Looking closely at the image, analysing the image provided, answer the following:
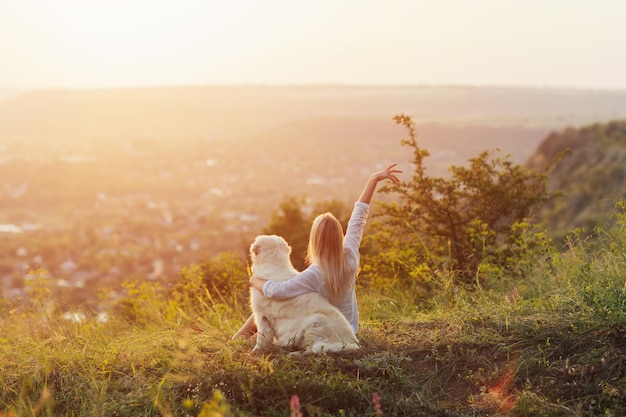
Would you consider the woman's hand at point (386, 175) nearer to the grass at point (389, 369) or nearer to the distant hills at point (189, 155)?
the grass at point (389, 369)

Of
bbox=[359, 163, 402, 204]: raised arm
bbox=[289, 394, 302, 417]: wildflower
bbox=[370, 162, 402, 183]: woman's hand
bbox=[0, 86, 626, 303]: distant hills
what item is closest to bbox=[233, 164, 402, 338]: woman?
bbox=[359, 163, 402, 204]: raised arm

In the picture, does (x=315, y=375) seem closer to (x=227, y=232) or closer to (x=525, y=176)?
(x=525, y=176)

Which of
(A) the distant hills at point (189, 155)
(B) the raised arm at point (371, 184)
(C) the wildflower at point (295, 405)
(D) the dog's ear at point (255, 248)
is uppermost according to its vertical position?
(B) the raised arm at point (371, 184)

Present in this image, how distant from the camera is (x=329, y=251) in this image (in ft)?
16.3

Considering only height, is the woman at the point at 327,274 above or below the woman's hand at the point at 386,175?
below

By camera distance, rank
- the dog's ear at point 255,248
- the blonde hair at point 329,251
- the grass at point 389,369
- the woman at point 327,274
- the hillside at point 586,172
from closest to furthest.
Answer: the grass at point 389,369
the woman at point 327,274
the blonde hair at point 329,251
the dog's ear at point 255,248
the hillside at point 586,172

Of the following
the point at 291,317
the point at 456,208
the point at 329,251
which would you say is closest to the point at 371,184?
the point at 329,251

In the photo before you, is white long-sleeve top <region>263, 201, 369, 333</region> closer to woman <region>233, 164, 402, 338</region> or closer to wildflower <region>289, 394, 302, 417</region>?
woman <region>233, 164, 402, 338</region>

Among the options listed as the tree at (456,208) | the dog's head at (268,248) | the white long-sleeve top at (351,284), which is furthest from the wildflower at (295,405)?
the tree at (456,208)

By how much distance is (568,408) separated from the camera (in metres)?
3.75

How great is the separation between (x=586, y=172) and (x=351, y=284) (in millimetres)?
29249

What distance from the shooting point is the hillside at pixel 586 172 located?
24922 millimetres

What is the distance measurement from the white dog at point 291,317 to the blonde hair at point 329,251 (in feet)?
0.55

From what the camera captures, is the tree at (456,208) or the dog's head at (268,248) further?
the tree at (456,208)
